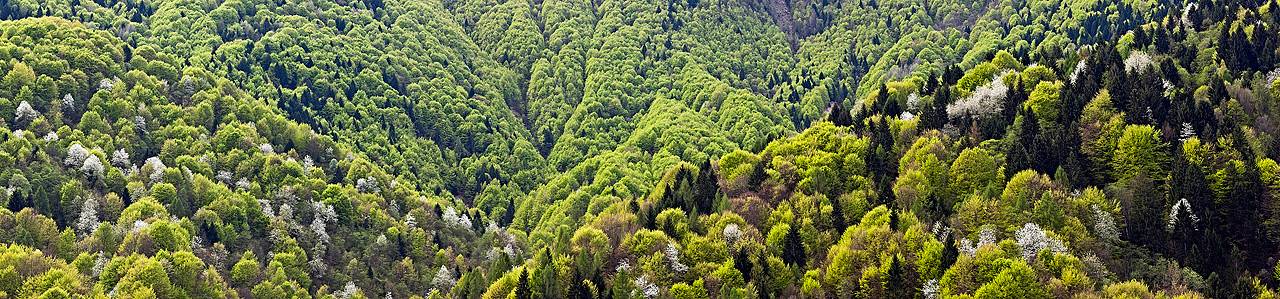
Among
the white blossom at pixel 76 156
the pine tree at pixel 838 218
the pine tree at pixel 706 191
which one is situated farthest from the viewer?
the white blossom at pixel 76 156

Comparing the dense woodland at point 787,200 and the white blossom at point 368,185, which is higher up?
the dense woodland at point 787,200

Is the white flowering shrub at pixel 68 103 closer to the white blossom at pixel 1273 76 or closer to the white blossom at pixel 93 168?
the white blossom at pixel 93 168

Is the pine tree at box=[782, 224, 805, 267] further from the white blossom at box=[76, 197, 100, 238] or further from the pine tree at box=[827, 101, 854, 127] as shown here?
the white blossom at box=[76, 197, 100, 238]

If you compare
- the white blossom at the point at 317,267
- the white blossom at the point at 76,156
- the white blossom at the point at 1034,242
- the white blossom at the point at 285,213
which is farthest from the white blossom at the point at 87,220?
the white blossom at the point at 1034,242

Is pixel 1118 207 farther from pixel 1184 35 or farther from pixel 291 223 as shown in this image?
pixel 291 223

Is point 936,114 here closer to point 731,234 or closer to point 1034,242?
point 731,234

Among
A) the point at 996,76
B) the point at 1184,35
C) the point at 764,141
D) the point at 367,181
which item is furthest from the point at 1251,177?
the point at 367,181

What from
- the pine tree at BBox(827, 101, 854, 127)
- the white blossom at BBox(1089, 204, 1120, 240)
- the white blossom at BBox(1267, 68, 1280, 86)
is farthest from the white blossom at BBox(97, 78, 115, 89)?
the white blossom at BBox(1267, 68, 1280, 86)
